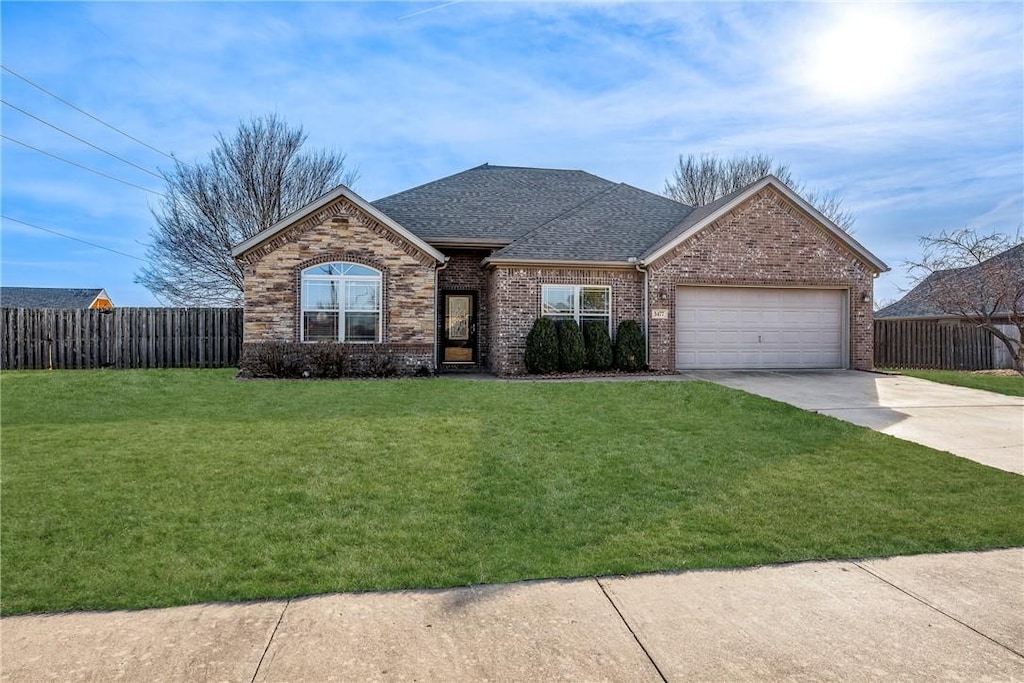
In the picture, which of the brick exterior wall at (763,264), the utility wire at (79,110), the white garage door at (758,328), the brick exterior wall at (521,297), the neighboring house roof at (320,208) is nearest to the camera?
the neighboring house roof at (320,208)

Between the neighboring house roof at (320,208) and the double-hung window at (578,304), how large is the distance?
3.18m

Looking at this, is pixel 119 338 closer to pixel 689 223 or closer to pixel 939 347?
pixel 689 223

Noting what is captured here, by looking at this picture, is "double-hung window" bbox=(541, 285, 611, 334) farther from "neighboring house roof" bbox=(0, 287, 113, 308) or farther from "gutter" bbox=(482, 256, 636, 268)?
"neighboring house roof" bbox=(0, 287, 113, 308)

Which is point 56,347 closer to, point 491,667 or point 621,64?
point 621,64

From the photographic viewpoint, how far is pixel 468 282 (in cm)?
1628

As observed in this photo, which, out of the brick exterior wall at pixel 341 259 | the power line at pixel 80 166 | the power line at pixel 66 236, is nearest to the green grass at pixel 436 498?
the brick exterior wall at pixel 341 259

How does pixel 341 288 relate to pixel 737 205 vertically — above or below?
below

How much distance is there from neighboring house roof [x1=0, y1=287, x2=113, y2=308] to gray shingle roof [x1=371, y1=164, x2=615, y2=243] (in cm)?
3019

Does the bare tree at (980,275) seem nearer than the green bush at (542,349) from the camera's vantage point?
No

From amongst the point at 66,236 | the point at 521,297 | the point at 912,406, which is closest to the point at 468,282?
the point at 521,297

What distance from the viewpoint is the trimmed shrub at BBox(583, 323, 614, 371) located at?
14.4 meters

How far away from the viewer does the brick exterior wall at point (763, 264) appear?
14883 mm

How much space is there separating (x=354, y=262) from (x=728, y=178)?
27.2 metres

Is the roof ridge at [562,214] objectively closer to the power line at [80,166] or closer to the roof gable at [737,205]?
the roof gable at [737,205]
